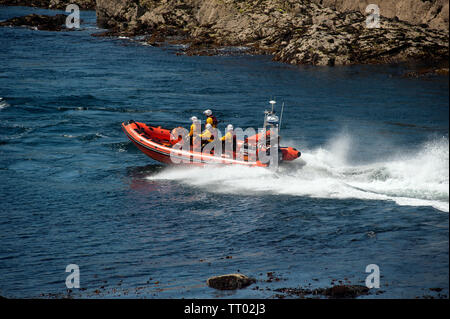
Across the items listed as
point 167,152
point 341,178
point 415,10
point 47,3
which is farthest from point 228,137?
point 47,3

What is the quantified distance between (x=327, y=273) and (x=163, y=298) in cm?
373

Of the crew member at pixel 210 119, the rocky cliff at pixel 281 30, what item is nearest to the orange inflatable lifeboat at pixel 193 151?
the crew member at pixel 210 119

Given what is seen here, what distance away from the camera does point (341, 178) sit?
18609 millimetres

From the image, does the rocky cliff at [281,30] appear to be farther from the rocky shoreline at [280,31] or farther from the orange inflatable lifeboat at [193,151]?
the orange inflatable lifeboat at [193,151]

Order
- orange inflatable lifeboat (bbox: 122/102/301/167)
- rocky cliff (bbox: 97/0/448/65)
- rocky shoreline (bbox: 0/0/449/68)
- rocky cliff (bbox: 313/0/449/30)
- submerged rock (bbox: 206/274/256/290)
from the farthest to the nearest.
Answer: rocky cliff (bbox: 313/0/449/30) → rocky cliff (bbox: 97/0/448/65) → rocky shoreline (bbox: 0/0/449/68) → orange inflatable lifeboat (bbox: 122/102/301/167) → submerged rock (bbox: 206/274/256/290)

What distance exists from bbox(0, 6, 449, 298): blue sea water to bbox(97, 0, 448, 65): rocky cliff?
397cm

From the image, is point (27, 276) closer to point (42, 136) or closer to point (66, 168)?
point (66, 168)

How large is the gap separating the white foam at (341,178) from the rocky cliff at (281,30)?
17985 mm

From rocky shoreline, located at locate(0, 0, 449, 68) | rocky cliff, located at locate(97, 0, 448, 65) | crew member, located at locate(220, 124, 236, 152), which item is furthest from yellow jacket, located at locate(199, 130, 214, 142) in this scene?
rocky cliff, located at locate(97, 0, 448, 65)

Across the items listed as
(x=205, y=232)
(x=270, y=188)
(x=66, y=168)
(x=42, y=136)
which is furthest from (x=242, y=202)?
(x=42, y=136)

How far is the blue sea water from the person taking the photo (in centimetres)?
1229

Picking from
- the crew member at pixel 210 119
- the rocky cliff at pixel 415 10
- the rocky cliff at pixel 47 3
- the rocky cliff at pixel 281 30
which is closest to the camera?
the crew member at pixel 210 119

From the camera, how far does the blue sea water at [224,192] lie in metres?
12.3

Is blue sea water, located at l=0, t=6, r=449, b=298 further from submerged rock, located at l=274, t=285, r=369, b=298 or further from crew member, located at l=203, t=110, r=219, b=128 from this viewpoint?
crew member, located at l=203, t=110, r=219, b=128
